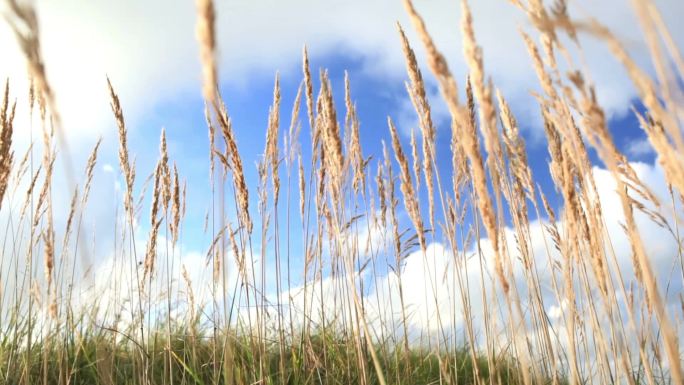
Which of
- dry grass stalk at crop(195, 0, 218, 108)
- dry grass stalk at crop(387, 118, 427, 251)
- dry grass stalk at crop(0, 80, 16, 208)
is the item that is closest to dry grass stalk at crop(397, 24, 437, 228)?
dry grass stalk at crop(387, 118, 427, 251)

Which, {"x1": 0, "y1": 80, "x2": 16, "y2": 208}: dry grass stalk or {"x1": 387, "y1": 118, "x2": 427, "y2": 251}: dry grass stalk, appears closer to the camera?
{"x1": 0, "y1": 80, "x2": 16, "y2": 208}: dry grass stalk

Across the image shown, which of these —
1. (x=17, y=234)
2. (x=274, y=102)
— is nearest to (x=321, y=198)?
(x=274, y=102)

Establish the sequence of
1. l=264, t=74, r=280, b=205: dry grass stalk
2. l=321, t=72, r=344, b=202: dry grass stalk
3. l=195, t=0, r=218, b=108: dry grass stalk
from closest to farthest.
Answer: l=195, t=0, r=218, b=108: dry grass stalk → l=321, t=72, r=344, b=202: dry grass stalk → l=264, t=74, r=280, b=205: dry grass stalk

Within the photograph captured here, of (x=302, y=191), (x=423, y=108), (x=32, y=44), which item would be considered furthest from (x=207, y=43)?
(x=302, y=191)

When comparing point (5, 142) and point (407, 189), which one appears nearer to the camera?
point (5, 142)

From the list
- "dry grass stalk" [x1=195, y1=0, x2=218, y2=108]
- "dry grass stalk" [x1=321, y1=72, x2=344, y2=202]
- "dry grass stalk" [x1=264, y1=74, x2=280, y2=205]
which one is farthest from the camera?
"dry grass stalk" [x1=264, y1=74, x2=280, y2=205]

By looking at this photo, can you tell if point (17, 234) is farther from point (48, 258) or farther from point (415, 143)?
point (415, 143)

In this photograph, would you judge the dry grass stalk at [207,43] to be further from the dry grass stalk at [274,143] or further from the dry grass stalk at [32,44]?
the dry grass stalk at [274,143]

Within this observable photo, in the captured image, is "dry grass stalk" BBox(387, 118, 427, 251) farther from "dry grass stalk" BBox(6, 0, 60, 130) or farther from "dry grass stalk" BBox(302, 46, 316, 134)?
"dry grass stalk" BBox(6, 0, 60, 130)

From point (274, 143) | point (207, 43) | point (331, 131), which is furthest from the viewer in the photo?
point (274, 143)

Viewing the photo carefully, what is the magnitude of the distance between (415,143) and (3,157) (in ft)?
5.63

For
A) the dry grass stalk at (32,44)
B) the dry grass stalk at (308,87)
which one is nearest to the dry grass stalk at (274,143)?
the dry grass stalk at (308,87)

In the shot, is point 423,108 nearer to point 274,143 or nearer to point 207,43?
point 274,143

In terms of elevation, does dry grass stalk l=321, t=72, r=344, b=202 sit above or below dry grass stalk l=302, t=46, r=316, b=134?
below
